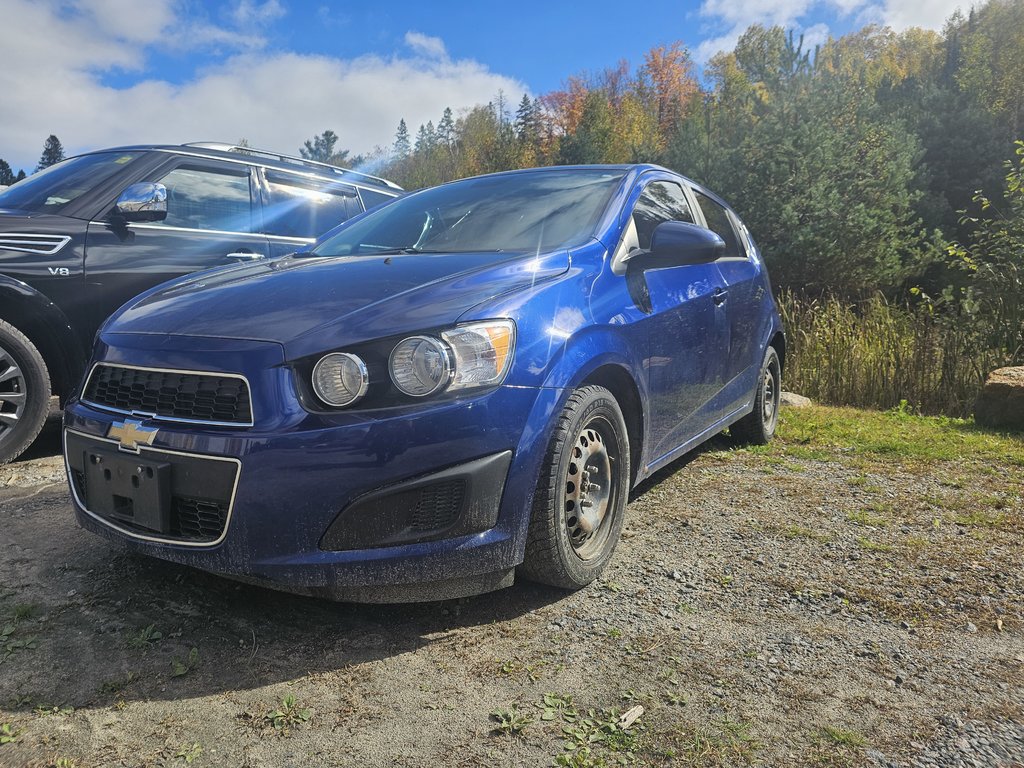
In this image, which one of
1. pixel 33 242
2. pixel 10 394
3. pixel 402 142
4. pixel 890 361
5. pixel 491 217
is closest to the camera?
pixel 491 217

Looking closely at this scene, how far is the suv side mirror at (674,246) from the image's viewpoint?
3164 millimetres

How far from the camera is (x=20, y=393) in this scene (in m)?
4.07

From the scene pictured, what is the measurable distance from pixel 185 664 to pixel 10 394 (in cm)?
269

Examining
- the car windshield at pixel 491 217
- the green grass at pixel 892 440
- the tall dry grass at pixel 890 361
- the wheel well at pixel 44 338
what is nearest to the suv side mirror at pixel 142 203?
the wheel well at pixel 44 338

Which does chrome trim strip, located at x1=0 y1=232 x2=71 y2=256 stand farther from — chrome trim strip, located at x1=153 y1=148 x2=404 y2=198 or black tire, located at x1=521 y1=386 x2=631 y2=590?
black tire, located at x1=521 y1=386 x2=631 y2=590

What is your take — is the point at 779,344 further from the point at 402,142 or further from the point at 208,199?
the point at 402,142

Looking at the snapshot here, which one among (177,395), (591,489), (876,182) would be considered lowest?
(591,489)

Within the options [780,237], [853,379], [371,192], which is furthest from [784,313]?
[780,237]

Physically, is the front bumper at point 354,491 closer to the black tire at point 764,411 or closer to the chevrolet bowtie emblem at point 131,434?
the chevrolet bowtie emblem at point 131,434

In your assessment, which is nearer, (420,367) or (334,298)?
(420,367)

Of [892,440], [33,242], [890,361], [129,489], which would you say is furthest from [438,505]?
[890,361]

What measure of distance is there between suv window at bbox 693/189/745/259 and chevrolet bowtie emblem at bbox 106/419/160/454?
3.20 meters

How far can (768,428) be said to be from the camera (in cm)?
524

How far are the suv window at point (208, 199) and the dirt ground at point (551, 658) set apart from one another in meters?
2.31
